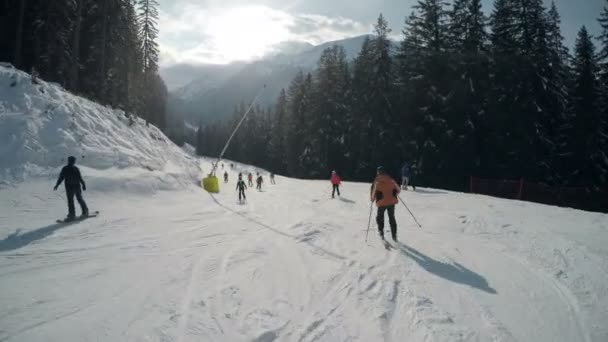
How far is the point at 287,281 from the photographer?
18.0 ft

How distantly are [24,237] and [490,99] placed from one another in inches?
1347

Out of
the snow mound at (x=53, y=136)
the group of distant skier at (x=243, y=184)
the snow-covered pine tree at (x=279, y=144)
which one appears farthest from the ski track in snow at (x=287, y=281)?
the snow-covered pine tree at (x=279, y=144)

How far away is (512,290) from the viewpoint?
17.2 feet

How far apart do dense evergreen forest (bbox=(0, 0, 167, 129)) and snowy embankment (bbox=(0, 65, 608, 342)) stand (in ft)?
55.4

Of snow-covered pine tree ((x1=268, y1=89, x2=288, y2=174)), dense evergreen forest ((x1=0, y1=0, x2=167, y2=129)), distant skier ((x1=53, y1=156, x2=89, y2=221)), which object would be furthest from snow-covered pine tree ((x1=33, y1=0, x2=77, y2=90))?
snow-covered pine tree ((x1=268, y1=89, x2=288, y2=174))

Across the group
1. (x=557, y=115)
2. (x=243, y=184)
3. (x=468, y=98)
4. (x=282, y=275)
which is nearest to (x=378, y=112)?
(x=468, y=98)

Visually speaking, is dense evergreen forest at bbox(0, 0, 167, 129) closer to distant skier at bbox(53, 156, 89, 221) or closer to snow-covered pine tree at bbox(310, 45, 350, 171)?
distant skier at bbox(53, 156, 89, 221)

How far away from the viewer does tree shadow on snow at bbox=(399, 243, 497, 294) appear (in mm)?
5453

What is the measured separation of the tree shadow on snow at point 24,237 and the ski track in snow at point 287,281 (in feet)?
0.13

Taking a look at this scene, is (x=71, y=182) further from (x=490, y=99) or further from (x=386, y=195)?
(x=490, y=99)

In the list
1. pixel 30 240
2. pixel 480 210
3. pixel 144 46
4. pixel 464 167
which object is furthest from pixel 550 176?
pixel 144 46

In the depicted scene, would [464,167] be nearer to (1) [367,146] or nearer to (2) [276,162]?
(1) [367,146]

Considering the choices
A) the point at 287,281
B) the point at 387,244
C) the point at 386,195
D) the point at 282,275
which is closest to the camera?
the point at 287,281

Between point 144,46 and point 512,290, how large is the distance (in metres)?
43.8
